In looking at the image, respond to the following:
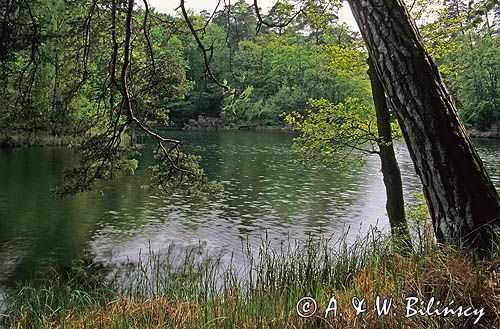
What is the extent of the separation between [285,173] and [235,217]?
8.27 m

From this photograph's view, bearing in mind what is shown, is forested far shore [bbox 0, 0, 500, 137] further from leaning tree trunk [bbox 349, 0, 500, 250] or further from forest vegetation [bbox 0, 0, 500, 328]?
leaning tree trunk [bbox 349, 0, 500, 250]

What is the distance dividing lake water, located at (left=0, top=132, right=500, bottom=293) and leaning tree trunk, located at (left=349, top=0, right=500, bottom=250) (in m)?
4.52

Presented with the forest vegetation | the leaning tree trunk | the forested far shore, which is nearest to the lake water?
the forest vegetation

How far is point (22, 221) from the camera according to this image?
37.2ft

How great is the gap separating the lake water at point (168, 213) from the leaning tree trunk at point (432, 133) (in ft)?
14.8

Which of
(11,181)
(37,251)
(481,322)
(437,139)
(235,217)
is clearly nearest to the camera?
(481,322)

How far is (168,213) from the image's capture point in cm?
1280

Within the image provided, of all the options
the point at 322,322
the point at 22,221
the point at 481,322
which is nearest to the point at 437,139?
the point at 481,322

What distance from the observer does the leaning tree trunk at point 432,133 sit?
268 centimetres

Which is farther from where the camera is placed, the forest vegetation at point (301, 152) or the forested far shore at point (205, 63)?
the forested far shore at point (205, 63)

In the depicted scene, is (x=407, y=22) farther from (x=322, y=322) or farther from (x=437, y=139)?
(x=322, y=322)

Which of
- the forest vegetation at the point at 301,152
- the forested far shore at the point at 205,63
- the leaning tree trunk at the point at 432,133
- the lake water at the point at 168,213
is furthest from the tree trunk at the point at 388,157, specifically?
the leaning tree trunk at the point at 432,133

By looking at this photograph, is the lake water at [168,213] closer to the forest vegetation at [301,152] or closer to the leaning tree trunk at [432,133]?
the forest vegetation at [301,152]

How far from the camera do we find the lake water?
31.8ft
